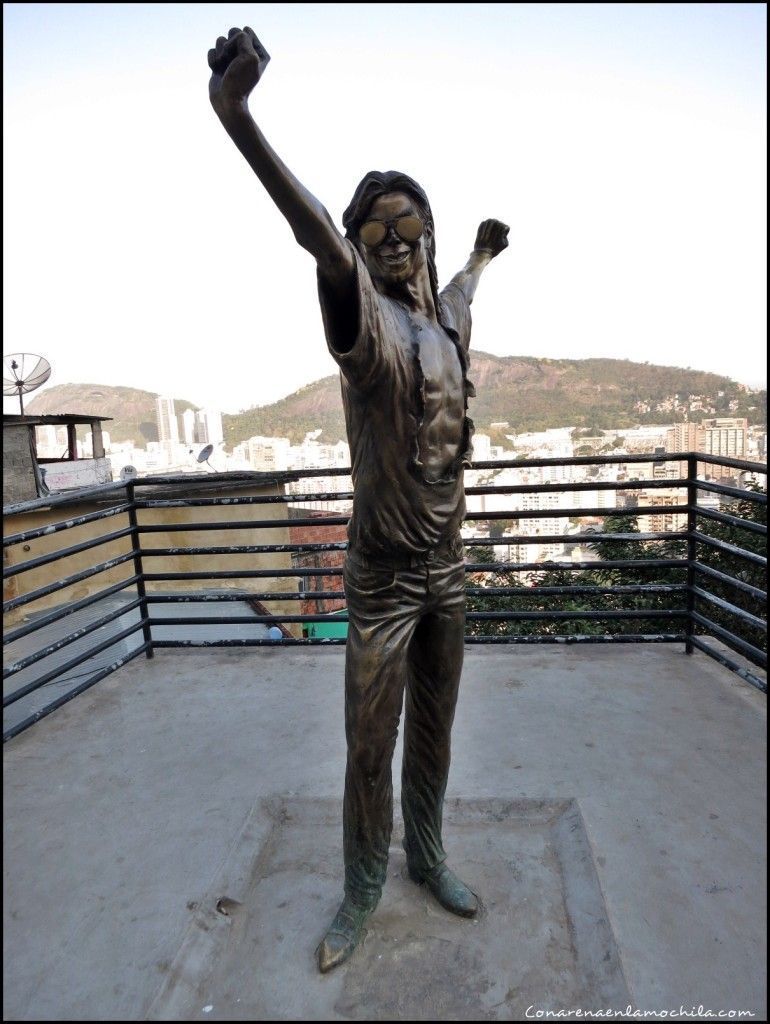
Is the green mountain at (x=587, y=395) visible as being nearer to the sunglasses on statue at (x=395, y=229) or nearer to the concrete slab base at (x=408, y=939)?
the concrete slab base at (x=408, y=939)

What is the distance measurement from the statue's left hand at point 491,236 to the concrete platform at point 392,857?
2.11 meters

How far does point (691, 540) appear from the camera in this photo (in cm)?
429

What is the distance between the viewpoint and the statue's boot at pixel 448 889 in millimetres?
2314

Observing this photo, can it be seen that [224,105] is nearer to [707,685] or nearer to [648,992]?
[648,992]

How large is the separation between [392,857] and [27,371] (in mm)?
13627

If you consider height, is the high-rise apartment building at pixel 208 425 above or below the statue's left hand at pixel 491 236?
above

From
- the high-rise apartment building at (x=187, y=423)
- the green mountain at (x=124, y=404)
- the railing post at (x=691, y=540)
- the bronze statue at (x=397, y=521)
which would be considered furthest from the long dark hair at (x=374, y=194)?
the green mountain at (x=124, y=404)

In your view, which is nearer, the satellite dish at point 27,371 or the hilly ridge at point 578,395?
the satellite dish at point 27,371

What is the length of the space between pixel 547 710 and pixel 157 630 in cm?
466

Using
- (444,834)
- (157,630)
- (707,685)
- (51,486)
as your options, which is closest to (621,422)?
(51,486)

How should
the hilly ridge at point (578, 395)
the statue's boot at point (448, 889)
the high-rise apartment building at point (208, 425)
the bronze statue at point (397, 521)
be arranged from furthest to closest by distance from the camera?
the high-rise apartment building at point (208, 425) → the hilly ridge at point (578, 395) → the statue's boot at point (448, 889) → the bronze statue at point (397, 521)

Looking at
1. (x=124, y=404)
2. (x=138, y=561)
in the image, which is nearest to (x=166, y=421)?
(x=124, y=404)

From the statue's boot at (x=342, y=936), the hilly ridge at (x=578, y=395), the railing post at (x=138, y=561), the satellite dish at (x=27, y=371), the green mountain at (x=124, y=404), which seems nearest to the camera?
the statue's boot at (x=342, y=936)

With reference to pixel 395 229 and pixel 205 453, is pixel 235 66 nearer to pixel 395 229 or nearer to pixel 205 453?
pixel 395 229
